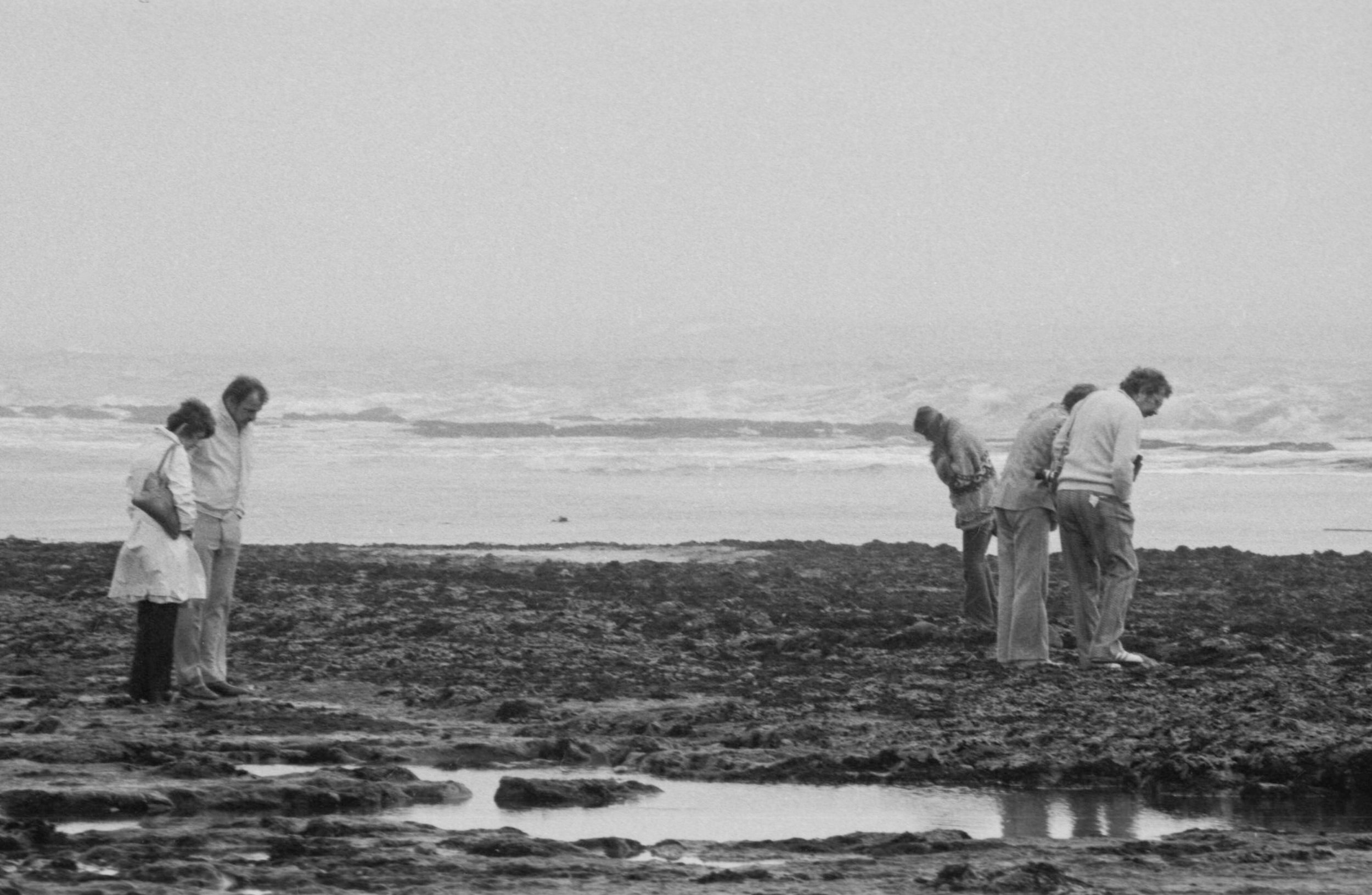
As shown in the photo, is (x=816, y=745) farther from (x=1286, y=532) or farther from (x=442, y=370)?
(x=442, y=370)

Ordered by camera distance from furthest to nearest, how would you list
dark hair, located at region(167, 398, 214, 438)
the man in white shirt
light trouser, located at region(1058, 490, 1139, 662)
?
light trouser, located at region(1058, 490, 1139, 662), the man in white shirt, dark hair, located at region(167, 398, 214, 438)

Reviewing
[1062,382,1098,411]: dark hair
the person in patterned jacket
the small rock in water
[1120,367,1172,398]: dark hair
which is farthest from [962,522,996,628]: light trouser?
the small rock in water

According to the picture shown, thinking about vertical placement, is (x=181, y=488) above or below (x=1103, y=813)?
above

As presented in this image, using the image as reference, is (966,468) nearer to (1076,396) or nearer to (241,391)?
(1076,396)

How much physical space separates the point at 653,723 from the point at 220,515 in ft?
8.19

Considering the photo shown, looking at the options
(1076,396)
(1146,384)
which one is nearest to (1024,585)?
(1076,396)

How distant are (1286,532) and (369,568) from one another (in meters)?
11.1

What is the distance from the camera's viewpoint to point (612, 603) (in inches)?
553

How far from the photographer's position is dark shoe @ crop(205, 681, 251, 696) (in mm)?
9852

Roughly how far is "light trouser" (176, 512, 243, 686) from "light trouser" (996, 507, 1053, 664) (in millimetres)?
3805

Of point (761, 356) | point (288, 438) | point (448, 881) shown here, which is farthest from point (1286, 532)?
point (761, 356)

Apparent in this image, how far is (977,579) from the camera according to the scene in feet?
40.9

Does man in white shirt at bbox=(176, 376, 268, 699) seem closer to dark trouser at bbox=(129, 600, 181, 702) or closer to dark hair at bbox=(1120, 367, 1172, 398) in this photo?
dark trouser at bbox=(129, 600, 181, 702)

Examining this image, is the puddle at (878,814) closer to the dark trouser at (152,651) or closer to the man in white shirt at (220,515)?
the dark trouser at (152,651)
